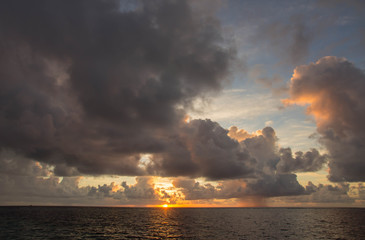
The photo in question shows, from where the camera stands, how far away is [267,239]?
7600cm

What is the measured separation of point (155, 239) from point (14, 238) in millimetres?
39840

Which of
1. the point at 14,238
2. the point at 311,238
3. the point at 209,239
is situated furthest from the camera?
the point at 311,238

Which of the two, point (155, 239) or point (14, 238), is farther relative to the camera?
point (155, 239)

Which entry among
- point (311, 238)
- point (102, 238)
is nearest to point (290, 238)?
point (311, 238)

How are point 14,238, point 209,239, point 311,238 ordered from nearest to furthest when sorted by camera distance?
1. point 14,238
2. point 209,239
3. point 311,238

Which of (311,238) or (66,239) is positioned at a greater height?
(66,239)

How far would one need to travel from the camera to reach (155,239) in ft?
247

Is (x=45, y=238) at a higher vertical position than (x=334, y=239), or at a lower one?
higher

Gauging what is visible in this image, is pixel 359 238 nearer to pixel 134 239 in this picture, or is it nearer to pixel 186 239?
pixel 186 239

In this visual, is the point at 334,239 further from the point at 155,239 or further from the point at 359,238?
the point at 155,239

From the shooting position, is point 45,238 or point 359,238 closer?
point 45,238

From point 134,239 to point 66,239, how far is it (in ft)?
63.4

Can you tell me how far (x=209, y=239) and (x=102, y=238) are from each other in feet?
106

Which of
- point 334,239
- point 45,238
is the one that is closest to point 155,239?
point 45,238
